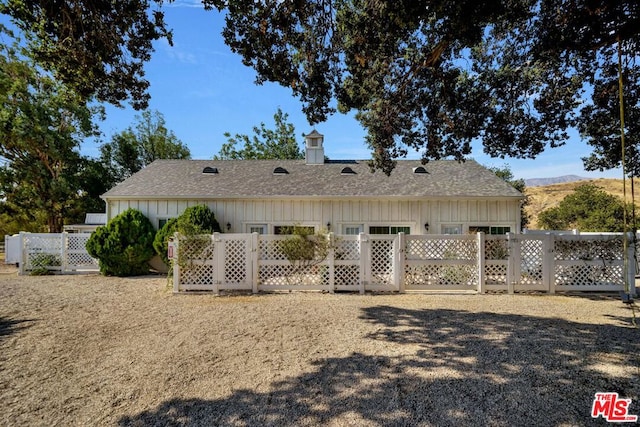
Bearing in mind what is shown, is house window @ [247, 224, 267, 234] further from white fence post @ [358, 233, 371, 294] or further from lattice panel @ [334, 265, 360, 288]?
white fence post @ [358, 233, 371, 294]

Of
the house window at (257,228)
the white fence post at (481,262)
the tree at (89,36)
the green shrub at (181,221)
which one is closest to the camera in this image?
the tree at (89,36)

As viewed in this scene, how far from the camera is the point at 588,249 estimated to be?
7.71 metres

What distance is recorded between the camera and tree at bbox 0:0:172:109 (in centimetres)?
494

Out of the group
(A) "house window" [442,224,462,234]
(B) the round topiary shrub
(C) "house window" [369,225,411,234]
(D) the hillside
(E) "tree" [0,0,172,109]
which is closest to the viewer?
(E) "tree" [0,0,172,109]

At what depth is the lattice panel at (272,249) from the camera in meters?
7.91

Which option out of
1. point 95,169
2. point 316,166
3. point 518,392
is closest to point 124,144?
point 95,169

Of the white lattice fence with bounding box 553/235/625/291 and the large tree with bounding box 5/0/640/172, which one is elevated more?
the large tree with bounding box 5/0/640/172

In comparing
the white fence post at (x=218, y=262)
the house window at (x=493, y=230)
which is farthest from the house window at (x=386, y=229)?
the white fence post at (x=218, y=262)

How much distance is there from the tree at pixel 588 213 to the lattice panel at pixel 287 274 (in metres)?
22.7

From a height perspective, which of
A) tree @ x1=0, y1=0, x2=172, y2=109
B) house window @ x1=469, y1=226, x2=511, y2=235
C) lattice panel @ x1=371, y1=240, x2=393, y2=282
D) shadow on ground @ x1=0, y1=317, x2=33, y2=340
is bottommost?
shadow on ground @ x1=0, y1=317, x2=33, y2=340

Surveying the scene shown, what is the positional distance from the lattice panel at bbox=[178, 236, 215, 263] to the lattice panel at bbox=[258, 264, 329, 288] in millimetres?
1497

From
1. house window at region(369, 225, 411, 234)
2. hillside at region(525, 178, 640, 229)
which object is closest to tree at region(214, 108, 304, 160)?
house window at region(369, 225, 411, 234)

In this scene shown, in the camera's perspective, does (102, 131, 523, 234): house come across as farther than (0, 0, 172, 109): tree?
Yes

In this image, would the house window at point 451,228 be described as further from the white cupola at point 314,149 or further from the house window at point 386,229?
the white cupola at point 314,149
